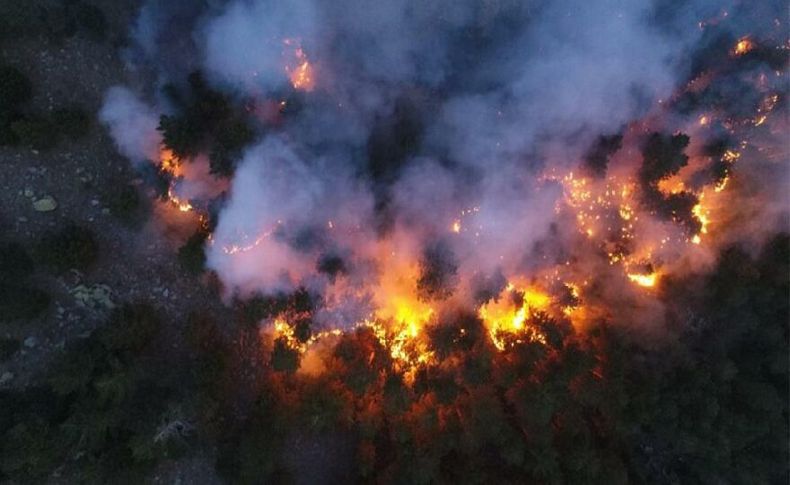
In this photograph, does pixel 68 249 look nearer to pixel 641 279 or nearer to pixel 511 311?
pixel 511 311

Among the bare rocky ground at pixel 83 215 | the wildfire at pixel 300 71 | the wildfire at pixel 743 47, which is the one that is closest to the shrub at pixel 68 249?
the bare rocky ground at pixel 83 215

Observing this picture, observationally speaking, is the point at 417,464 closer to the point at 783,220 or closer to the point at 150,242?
the point at 150,242

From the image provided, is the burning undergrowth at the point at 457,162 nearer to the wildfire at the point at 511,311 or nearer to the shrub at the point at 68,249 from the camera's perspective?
the wildfire at the point at 511,311

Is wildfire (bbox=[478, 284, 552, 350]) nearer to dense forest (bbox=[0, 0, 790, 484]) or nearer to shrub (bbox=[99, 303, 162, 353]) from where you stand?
dense forest (bbox=[0, 0, 790, 484])

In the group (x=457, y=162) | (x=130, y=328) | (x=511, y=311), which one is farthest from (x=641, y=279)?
(x=130, y=328)

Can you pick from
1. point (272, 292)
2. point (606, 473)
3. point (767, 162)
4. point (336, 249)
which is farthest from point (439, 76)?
point (606, 473)
